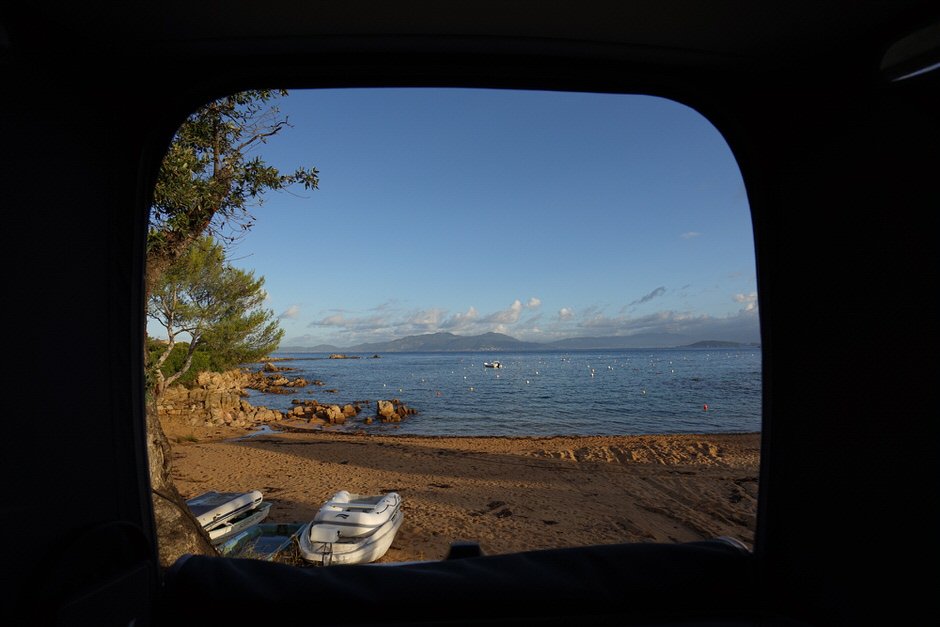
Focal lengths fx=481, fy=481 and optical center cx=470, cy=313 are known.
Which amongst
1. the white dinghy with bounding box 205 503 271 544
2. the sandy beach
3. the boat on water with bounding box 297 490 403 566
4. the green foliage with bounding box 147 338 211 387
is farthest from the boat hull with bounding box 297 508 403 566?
the green foliage with bounding box 147 338 211 387

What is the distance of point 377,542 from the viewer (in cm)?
468

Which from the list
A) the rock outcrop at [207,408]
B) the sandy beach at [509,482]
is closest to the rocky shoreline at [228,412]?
the rock outcrop at [207,408]

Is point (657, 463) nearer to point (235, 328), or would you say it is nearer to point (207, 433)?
point (235, 328)

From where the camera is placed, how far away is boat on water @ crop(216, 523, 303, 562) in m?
4.20

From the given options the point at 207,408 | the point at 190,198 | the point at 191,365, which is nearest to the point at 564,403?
the point at 207,408

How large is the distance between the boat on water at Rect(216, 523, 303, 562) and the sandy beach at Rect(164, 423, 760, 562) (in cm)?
106

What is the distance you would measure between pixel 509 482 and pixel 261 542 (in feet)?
16.1

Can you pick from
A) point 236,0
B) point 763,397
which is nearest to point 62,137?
point 236,0

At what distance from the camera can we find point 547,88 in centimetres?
143

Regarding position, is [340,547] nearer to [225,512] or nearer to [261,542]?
[261,542]

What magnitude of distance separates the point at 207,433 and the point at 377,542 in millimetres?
13336

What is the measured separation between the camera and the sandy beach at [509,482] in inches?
238

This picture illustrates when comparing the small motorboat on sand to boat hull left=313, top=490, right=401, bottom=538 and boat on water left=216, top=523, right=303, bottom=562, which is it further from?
boat hull left=313, top=490, right=401, bottom=538

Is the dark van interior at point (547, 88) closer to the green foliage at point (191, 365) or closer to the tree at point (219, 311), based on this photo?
the tree at point (219, 311)
